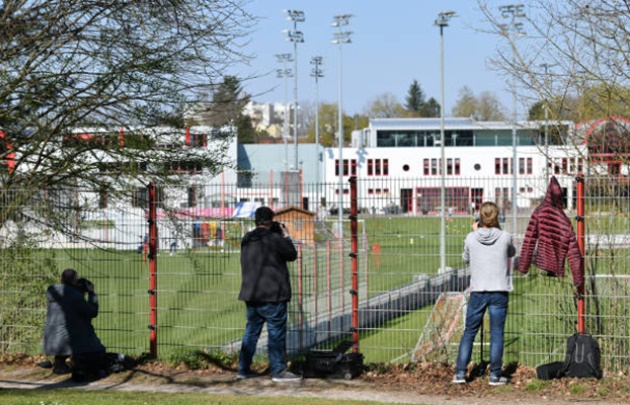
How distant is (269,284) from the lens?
1004 centimetres

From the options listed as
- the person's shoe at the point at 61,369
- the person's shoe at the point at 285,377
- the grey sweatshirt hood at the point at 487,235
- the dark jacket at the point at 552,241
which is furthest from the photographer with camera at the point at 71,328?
the dark jacket at the point at 552,241

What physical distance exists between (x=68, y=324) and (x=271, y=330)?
2.47 m

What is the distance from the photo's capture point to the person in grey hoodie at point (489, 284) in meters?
9.73

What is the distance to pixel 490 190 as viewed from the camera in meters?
10.8

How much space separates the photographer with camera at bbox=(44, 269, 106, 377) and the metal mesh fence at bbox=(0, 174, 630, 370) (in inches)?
37.5

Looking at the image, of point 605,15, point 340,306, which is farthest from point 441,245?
point 605,15

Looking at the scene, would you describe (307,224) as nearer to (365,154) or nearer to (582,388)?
(582,388)

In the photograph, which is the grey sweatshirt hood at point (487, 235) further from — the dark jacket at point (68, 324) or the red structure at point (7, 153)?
the red structure at point (7, 153)

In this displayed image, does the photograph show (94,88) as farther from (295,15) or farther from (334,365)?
(295,15)

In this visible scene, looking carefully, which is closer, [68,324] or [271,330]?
[271,330]

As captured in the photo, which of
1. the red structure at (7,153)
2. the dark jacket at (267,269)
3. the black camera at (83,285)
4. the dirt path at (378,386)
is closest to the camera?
the dirt path at (378,386)

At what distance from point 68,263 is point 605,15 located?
7325mm

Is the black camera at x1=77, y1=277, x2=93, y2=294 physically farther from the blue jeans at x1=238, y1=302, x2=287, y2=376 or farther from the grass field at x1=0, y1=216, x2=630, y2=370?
the blue jeans at x1=238, y1=302, x2=287, y2=376

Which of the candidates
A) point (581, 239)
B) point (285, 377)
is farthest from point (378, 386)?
point (581, 239)
